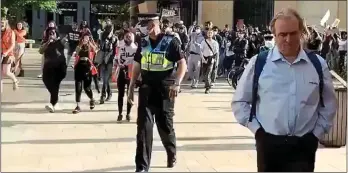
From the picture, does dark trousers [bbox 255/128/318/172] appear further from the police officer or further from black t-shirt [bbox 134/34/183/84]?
black t-shirt [bbox 134/34/183/84]

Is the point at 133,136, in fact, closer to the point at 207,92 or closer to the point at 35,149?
the point at 35,149

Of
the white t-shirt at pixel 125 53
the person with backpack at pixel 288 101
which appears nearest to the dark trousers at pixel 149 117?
the person with backpack at pixel 288 101

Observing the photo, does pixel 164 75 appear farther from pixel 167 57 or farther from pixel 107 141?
pixel 107 141

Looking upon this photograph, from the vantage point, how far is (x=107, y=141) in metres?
8.97

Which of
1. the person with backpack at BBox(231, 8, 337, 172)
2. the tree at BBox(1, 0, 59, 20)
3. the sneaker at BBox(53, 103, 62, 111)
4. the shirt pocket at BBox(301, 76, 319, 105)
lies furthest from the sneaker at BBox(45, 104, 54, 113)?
the tree at BBox(1, 0, 59, 20)

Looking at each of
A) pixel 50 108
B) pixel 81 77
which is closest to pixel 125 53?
pixel 81 77

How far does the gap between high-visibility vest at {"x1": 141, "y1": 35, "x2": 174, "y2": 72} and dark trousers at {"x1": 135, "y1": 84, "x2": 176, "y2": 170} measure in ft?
0.65

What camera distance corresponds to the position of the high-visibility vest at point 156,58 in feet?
22.5

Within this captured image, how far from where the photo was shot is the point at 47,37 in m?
12.0

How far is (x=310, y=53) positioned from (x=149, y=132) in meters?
2.80

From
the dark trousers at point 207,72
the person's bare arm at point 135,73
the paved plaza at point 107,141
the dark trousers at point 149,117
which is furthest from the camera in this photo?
the dark trousers at point 207,72

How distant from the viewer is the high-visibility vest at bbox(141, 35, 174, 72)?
6.86 m

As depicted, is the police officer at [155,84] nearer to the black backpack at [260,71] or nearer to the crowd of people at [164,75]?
the crowd of people at [164,75]

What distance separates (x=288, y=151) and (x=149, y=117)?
2816 millimetres
